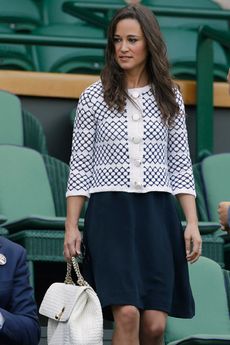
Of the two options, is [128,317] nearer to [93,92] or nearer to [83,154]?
[83,154]

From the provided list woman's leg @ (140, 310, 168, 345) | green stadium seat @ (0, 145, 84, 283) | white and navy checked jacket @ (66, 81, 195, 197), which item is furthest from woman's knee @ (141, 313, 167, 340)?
green stadium seat @ (0, 145, 84, 283)

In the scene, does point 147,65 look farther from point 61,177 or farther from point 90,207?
point 61,177

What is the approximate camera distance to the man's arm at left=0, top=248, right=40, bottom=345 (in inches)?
207

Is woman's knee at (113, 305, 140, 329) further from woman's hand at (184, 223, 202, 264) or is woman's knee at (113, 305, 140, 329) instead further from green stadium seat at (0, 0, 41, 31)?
green stadium seat at (0, 0, 41, 31)

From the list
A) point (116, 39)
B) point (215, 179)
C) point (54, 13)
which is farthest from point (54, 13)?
point (116, 39)

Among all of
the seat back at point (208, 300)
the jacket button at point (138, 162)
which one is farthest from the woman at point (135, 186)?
the seat back at point (208, 300)

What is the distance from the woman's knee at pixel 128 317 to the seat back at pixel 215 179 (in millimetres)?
2478

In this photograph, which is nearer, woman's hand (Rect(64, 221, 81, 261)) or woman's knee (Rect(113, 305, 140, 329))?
woman's knee (Rect(113, 305, 140, 329))

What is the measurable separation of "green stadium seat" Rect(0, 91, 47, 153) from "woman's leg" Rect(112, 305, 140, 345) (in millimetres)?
2766

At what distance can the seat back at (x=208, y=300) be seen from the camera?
659 cm

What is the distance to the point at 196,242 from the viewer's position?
5570 millimetres

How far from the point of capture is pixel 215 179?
8.04 m

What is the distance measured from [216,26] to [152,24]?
4.35 m

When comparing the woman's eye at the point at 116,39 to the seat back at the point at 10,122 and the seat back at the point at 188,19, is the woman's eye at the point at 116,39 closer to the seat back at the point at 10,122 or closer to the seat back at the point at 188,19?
the seat back at the point at 10,122
